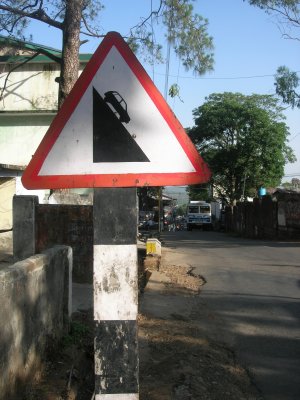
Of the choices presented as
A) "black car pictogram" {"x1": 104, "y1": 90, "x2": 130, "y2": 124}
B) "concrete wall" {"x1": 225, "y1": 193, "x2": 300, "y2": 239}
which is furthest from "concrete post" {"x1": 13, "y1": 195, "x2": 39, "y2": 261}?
"concrete wall" {"x1": 225, "y1": 193, "x2": 300, "y2": 239}

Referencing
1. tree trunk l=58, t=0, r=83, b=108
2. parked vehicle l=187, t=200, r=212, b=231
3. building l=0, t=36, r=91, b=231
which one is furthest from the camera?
parked vehicle l=187, t=200, r=212, b=231

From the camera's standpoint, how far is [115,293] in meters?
2.71

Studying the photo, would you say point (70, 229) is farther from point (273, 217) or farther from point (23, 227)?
point (273, 217)

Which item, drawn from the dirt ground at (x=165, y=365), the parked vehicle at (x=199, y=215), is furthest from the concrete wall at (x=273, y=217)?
the dirt ground at (x=165, y=365)

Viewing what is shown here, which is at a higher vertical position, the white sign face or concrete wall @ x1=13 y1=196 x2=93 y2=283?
the white sign face

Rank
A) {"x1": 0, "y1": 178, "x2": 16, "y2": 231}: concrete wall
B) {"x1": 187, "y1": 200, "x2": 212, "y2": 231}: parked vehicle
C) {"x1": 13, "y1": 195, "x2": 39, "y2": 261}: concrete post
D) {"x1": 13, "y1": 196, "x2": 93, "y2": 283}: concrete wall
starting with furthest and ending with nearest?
{"x1": 187, "y1": 200, "x2": 212, "y2": 231}: parked vehicle < {"x1": 0, "y1": 178, "x2": 16, "y2": 231}: concrete wall < {"x1": 13, "y1": 196, "x2": 93, "y2": 283}: concrete wall < {"x1": 13, "y1": 195, "x2": 39, "y2": 261}: concrete post

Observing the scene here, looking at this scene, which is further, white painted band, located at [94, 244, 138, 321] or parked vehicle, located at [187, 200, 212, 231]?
parked vehicle, located at [187, 200, 212, 231]

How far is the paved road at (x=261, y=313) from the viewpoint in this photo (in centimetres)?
488

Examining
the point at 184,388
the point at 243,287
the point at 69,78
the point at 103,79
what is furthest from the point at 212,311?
the point at 69,78

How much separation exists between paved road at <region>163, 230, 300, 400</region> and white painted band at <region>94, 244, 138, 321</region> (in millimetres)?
2237

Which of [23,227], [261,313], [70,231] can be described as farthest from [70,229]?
[261,313]

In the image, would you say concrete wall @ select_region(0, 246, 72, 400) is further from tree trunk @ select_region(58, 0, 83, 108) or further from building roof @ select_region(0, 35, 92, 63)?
building roof @ select_region(0, 35, 92, 63)

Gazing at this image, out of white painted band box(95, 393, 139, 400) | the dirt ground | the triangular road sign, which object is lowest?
the dirt ground

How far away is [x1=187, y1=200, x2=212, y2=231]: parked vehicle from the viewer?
4628 cm
